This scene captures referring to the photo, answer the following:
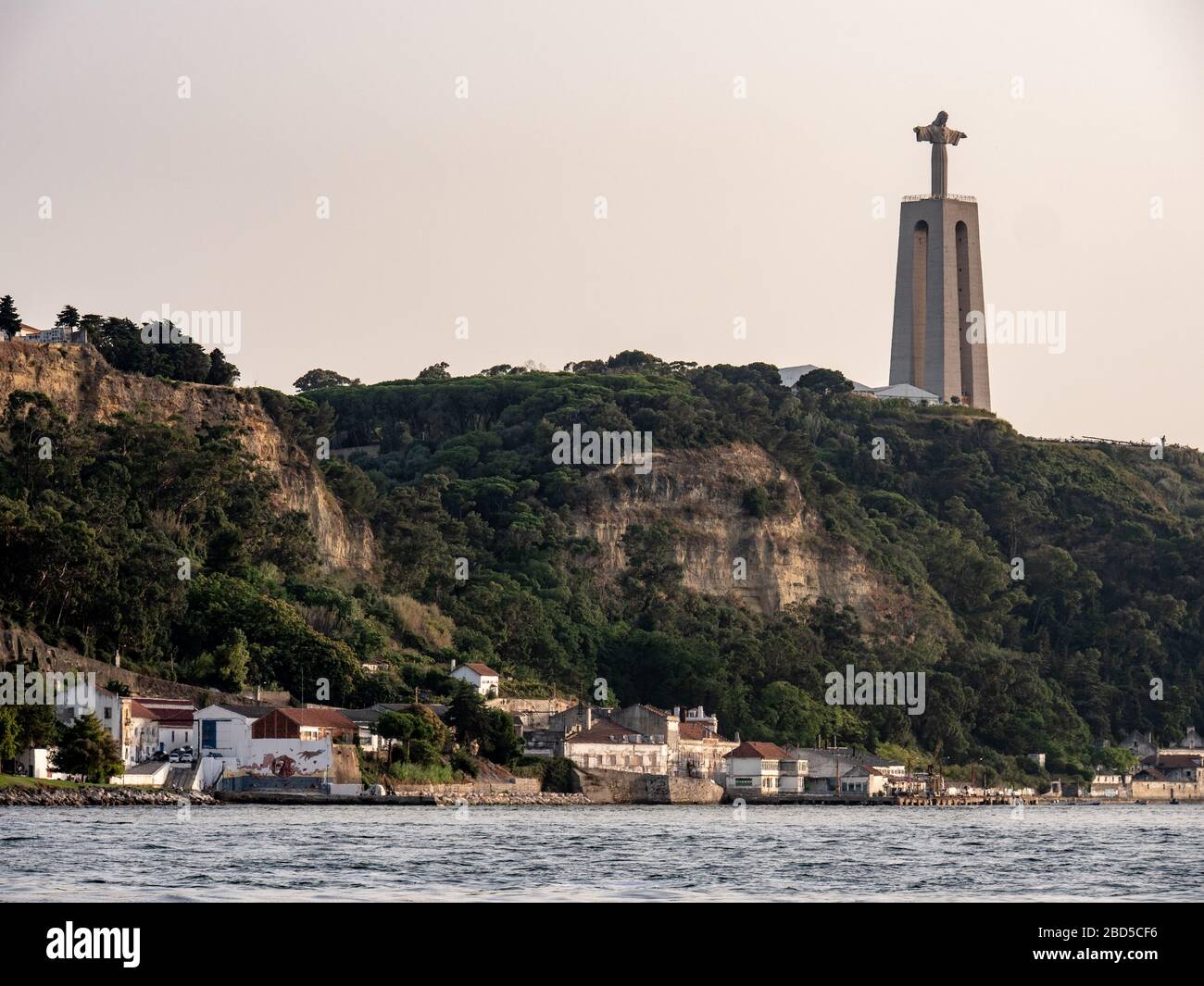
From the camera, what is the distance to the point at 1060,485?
18388 centimetres

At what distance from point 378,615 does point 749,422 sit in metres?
49.5

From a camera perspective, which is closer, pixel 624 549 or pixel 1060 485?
pixel 624 549

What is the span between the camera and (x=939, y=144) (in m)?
189

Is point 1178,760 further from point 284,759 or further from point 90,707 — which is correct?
point 90,707

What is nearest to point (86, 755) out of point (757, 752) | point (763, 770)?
point (763, 770)

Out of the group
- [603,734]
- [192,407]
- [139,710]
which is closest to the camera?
[139,710]

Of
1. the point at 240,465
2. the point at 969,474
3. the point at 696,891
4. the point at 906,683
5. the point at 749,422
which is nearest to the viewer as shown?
the point at 696,891

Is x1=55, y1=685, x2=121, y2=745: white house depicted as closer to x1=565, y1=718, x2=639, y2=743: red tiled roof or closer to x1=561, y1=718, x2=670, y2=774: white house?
x1=561, y1=718, x2=670, y2=774: white house

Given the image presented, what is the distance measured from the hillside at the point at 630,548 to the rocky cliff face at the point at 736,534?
22cm

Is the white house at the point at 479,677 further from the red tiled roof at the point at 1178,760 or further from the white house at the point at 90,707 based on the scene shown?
the red tiled roof at the point at 1178,760

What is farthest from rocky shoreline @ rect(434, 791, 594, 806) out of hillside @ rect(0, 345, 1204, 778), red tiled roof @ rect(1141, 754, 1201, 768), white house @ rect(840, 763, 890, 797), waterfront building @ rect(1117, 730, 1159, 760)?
waterfront building @ rect(1117, 730, 1159, 760)

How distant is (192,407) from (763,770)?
129 feet

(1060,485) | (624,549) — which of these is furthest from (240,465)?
(1060,485)
